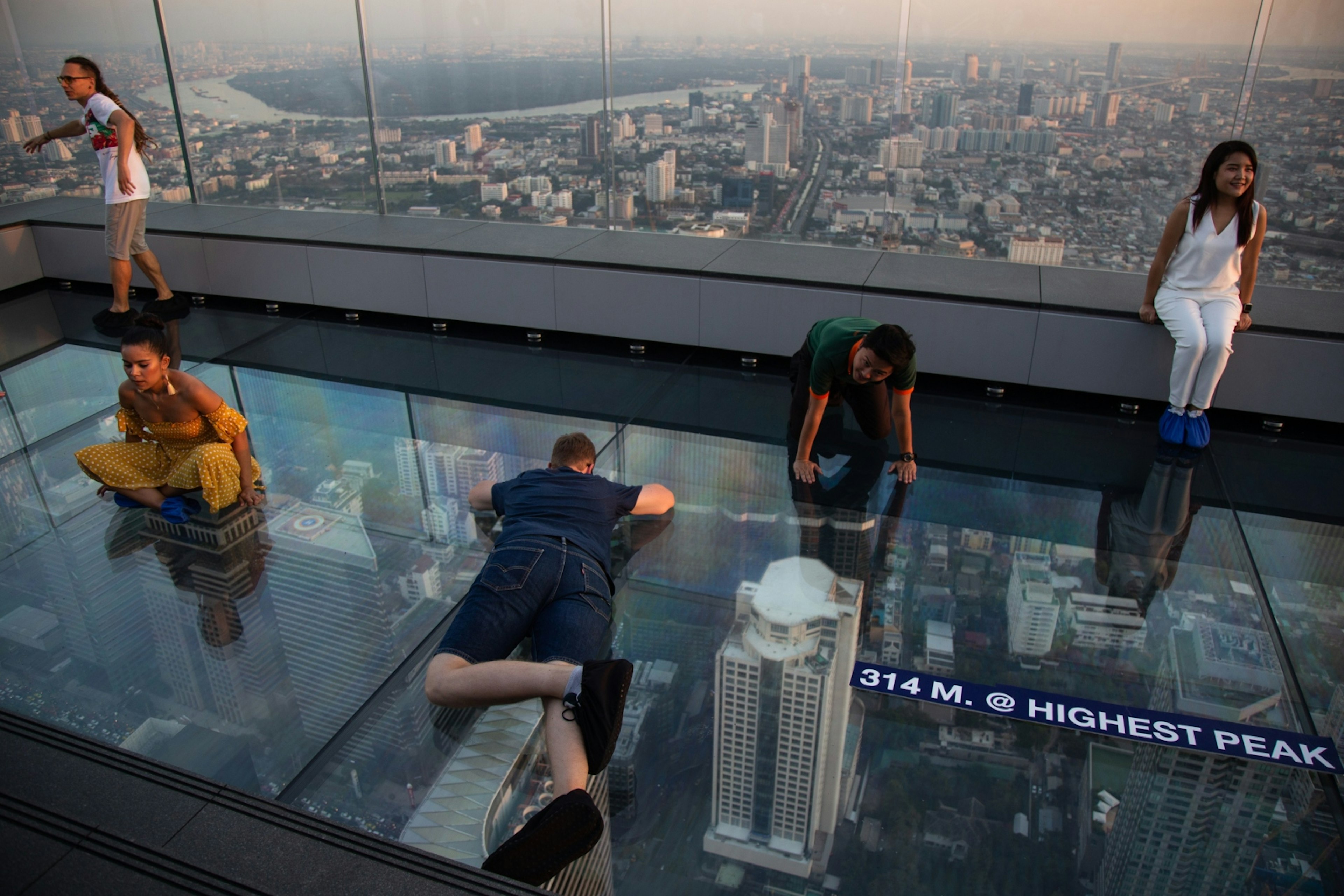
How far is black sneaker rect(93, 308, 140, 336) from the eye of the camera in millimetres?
5844

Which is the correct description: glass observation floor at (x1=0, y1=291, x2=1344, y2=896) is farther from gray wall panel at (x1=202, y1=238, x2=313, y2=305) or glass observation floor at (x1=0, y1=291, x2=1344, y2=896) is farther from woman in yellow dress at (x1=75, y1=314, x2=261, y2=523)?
gray wall panel at (x1=202, y1=238, x2=313, y2=305)

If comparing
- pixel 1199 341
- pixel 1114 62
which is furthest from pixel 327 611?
pixel 1114 62

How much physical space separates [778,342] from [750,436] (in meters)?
0.96

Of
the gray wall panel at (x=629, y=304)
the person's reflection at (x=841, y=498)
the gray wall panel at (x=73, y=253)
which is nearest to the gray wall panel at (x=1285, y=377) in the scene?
the person's reflection at (x=841, y=498)

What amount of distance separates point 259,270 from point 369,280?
91 centimetres

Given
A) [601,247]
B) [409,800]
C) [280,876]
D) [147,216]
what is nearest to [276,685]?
[409,800]

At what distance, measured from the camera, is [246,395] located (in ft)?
16.0

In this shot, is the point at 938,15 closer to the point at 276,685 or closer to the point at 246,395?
the point at 246,395

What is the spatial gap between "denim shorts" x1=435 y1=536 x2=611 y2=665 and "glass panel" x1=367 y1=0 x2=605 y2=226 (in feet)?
13.2

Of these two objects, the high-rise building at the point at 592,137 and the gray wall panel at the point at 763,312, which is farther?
the high-rise building at the point at 592,137

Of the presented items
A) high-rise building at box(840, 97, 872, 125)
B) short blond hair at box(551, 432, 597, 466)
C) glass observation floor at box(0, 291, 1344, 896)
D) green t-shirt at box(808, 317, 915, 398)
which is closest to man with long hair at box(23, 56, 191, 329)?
glass observation floor at box(0, 291, 1344, 896)

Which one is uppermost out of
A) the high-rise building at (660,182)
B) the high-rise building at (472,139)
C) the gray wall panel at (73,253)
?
the high-rise building at (472,139)

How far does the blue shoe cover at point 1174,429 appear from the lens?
4293 mm

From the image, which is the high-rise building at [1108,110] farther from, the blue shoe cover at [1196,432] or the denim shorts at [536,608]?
the denim shorts at [536,608]
